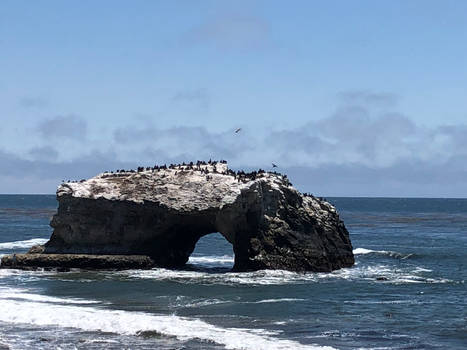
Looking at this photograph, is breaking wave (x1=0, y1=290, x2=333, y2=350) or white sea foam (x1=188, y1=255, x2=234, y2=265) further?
white sea foam (x1=188, y1=255, x2=234, y2=265)

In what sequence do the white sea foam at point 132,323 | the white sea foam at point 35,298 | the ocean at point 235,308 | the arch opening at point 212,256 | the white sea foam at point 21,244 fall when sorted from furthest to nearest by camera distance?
the white sea foam at point 21,244 < the arch opening at point 212,256 < the white sea foam at point 35,298 < the ocean at point 235,308 < the white sea foam at point 132,323

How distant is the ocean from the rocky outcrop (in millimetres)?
1611

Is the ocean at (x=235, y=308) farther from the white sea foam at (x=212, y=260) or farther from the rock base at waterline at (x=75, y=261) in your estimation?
the rock base at waterline at (x=75, y=261)

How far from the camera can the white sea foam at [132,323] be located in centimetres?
2567

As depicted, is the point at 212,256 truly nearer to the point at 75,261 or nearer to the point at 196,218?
the point at 196,218

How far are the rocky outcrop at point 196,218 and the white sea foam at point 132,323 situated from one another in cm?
1290

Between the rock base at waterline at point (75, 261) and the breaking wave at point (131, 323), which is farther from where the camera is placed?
the rock base at waterline at point (75, 261)

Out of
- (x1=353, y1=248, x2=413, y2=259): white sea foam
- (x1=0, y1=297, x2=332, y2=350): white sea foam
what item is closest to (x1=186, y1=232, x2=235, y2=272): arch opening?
(x1=353, y1=248, x2=413, y2=259): white sea foam

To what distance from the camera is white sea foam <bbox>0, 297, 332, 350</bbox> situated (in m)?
25.7

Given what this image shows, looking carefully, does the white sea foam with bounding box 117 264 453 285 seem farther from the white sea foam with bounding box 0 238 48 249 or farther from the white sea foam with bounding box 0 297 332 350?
the white sea foam with bounding box 0 238 48 249

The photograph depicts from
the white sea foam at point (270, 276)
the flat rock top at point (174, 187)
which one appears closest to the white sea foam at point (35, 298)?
the white sea foam at point (270, 276)

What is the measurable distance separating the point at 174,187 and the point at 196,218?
2144 millimetres

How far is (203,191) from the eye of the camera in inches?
1759

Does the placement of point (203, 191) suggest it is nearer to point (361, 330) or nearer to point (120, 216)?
point (120, 216)
